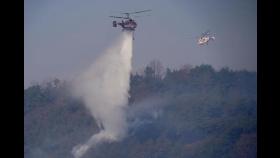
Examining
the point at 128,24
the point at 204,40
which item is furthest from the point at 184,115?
the point at 128,24

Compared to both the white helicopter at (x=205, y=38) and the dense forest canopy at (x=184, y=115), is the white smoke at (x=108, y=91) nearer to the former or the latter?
the dense forest canopy at (x=184, y=115)

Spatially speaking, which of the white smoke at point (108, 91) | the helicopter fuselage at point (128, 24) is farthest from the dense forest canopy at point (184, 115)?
the helicopter fuselage at point (128, 24)

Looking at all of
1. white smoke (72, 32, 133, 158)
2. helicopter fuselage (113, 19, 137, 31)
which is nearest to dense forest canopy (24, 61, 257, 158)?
Result: white smoke (72, 32, 133, 158)

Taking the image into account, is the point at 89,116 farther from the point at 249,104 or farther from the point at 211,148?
the point at 249,104

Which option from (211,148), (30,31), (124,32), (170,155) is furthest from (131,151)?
(30,31)

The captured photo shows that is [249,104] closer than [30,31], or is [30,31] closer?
[30,31]

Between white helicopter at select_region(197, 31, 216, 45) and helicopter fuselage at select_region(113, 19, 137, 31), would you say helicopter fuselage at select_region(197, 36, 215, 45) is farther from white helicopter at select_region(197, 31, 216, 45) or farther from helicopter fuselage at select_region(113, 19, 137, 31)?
helicopter fuselage at select_region(113, 19, 137, 31)
